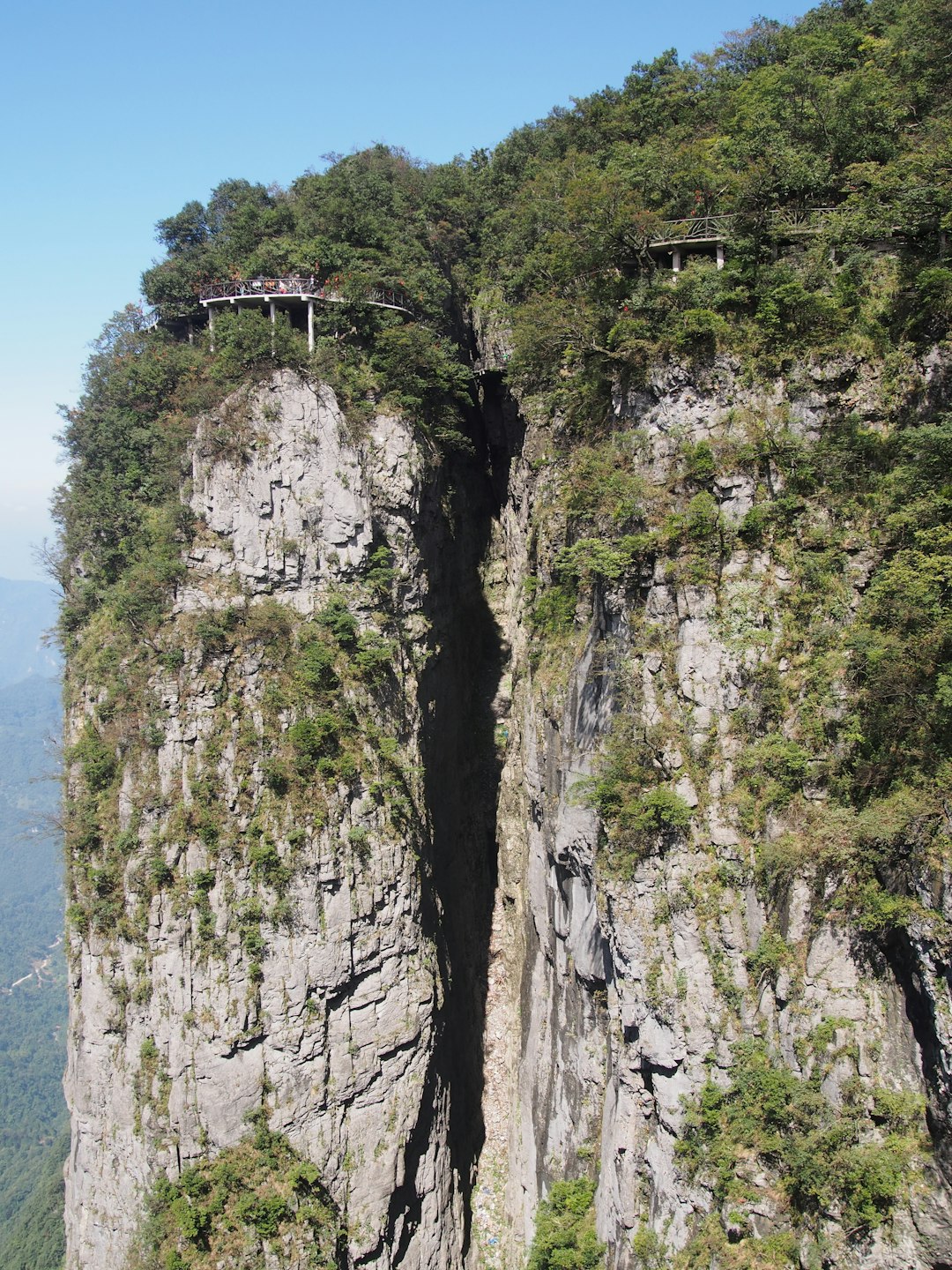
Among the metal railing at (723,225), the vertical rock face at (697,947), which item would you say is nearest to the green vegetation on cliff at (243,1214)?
the vertical rock face at (697,947)

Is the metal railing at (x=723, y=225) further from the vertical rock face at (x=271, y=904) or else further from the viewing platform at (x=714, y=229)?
the vertical rock face at (x=271, y=904)

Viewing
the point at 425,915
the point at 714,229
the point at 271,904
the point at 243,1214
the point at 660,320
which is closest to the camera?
the point at 660,320

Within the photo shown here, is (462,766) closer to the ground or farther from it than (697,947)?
farther from it

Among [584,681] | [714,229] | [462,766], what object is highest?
[714,229]

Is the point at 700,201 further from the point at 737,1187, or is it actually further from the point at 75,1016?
the point at 75,1016

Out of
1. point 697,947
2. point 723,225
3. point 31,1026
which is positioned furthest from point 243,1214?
point 31,1026

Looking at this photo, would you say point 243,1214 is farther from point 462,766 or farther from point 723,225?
point 723,225

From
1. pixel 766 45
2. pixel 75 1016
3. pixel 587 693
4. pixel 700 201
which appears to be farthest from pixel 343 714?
pixel 766 45

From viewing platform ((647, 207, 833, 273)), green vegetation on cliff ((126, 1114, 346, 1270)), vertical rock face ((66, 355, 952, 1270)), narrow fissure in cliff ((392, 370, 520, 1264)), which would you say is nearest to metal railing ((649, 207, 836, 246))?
viewing platform ((647, 207, 833, 273))
